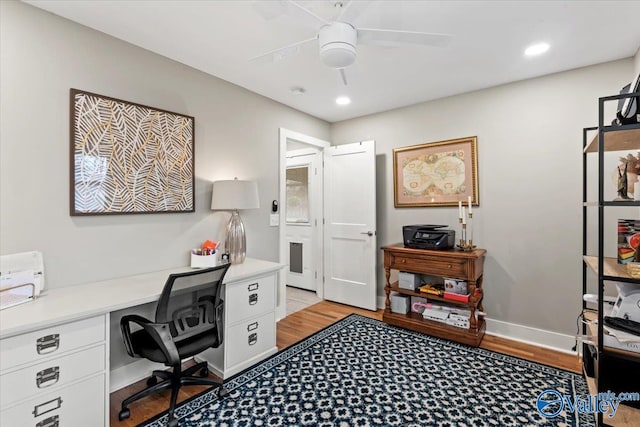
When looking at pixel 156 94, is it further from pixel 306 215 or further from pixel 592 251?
pixel 592 251

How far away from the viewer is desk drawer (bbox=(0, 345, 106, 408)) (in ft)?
4.42

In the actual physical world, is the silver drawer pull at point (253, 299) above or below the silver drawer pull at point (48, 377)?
above

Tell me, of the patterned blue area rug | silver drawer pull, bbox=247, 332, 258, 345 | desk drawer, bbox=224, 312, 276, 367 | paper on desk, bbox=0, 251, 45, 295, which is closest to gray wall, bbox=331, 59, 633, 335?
the patterned blue area rug

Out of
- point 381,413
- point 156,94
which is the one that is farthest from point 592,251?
point 156,94

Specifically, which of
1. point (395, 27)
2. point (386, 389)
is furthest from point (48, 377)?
point (395, 27)

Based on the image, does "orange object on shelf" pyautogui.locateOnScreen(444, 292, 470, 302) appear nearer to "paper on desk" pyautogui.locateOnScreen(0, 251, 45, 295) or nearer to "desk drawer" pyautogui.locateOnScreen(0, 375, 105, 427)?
"desk drawer" pyautogui.locateOnScreen(0, 375, 105, 427)

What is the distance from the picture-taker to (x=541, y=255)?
2.76m

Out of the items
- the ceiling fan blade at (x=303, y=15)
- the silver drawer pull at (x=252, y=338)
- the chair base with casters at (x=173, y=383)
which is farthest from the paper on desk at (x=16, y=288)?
the ceiling fan blade at (x=303, y=15)

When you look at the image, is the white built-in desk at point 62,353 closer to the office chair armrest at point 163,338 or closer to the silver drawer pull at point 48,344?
the silver drawer pull at point 48,344

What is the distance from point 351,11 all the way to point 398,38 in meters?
0.31

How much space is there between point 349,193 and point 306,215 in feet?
3.25

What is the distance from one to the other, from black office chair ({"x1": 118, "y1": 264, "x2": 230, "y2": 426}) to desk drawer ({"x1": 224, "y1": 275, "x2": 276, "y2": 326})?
15 cm

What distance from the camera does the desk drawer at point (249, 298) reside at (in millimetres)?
2244

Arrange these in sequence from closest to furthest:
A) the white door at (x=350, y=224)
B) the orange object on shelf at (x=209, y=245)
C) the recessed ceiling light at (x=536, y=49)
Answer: the recessed ceiling light at (x=536, y=49) → the orange object on shelf at (x=209, y=245) → the white door at (x=350, y=224)
